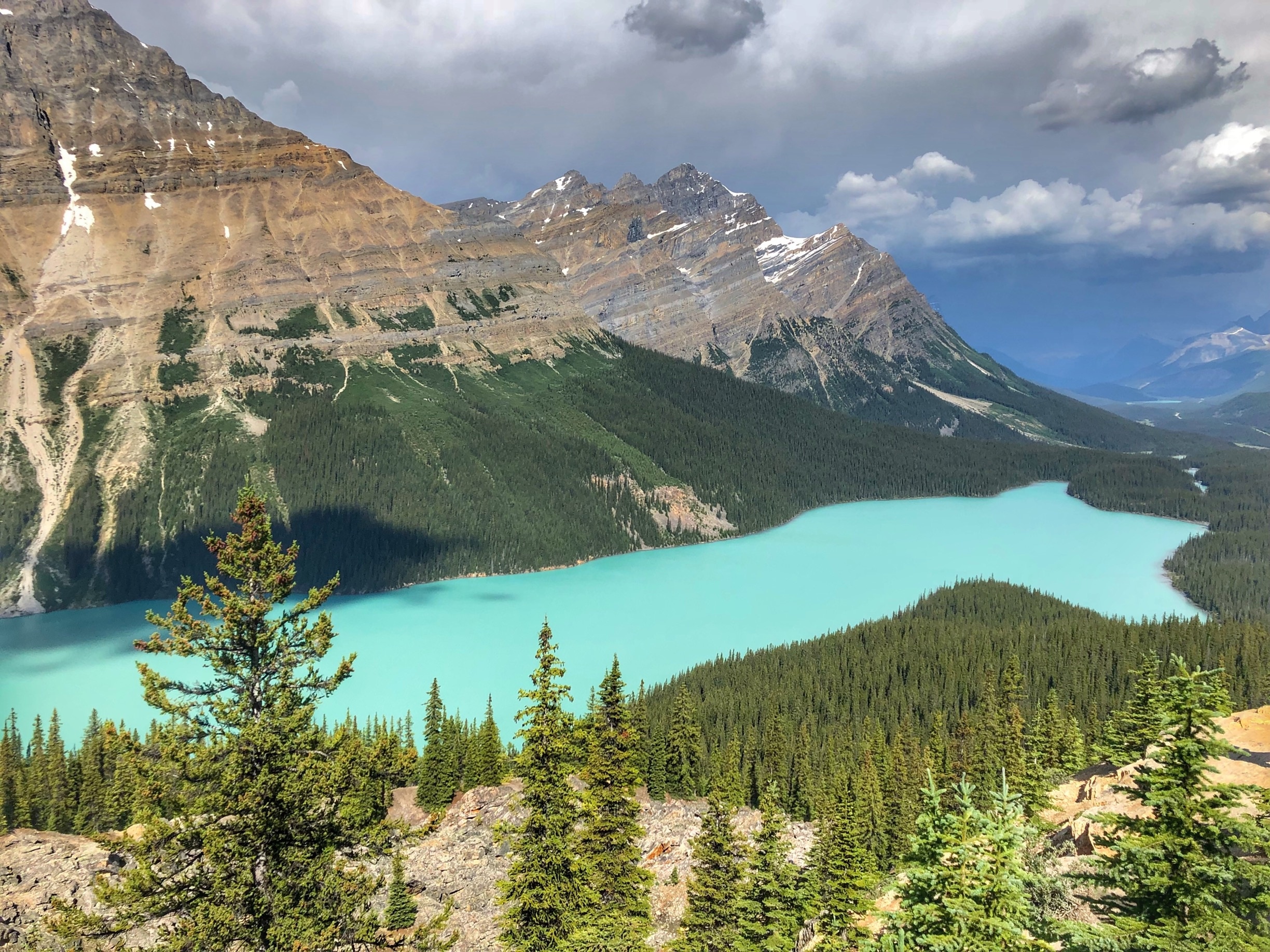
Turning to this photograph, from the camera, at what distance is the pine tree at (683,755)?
163 ft

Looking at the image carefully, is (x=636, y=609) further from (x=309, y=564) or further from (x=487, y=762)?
(x=487, y=762)

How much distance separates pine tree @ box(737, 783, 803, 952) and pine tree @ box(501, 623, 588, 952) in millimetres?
6530

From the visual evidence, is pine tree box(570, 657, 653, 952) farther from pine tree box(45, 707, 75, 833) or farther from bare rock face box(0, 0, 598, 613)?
bare rock face box(0, 0, 598, 613)

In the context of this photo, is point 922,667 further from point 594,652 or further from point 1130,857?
point 1130,857

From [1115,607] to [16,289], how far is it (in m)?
198

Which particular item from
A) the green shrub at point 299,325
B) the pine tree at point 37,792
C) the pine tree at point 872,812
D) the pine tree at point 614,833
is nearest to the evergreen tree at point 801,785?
the pine tree at point 872,812

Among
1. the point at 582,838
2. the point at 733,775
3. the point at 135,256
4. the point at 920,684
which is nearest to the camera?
the point at 582,838

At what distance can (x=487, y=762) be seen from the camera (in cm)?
5244

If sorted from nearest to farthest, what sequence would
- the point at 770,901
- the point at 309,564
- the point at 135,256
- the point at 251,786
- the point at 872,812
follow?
1. the point at 251,786
2. the point at 770,901
3. the point at 872,812
4. the point at 309,564
5. the point at 135,256

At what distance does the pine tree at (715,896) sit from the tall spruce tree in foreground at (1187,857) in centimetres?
1415

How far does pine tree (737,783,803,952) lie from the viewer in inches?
933

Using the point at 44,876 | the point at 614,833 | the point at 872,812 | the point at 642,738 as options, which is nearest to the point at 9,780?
the point at 44,876

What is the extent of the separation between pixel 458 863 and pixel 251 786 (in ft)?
111

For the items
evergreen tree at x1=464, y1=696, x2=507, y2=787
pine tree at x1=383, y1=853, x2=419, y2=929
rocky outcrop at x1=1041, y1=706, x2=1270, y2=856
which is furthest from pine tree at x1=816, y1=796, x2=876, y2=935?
evergreen tree at x1=464, y1=696, x2=507, y2=787
